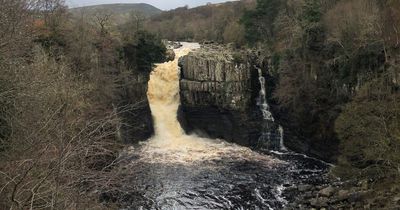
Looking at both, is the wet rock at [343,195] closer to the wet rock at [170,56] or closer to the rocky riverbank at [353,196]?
the rocky riverbank at [353,196]

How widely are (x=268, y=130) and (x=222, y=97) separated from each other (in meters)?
5.21

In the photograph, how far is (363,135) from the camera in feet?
81.5

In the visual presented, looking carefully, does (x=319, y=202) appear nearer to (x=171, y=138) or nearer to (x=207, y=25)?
(x=171, y=138)

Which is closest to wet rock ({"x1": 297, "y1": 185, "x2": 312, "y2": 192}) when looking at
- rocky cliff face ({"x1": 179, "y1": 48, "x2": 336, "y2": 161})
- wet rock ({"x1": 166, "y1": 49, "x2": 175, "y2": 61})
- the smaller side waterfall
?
the smaller side waterfall

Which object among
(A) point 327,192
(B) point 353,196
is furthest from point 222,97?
(B) point 353,196

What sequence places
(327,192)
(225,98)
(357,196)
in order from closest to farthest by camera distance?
1. (357,196)
2. (327,192)
3. (225,98)

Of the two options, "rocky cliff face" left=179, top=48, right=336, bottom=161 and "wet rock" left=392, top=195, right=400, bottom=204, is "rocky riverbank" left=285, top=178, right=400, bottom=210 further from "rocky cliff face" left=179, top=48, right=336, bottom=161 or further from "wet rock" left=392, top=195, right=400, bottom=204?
"rocky cliff face" left=179, top=48, right=336, bottom=161

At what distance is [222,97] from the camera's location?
41719 mm

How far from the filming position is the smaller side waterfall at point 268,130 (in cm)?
3956

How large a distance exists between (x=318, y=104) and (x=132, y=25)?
21.6m

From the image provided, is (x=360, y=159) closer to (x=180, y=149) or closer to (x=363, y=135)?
(x=363, y=135)

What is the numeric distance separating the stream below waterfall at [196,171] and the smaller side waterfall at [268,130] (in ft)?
6.40

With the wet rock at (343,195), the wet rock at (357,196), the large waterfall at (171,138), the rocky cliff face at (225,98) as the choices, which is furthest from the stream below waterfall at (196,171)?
the wet rock at (357,196)

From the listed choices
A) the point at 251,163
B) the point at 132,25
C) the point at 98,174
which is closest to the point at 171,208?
the point at 251,163
